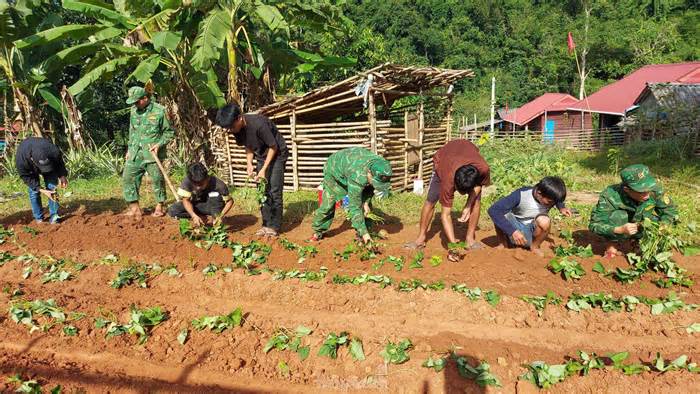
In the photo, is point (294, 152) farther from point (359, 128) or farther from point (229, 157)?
point (229, 157)

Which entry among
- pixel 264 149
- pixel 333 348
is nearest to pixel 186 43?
pixel 264 149

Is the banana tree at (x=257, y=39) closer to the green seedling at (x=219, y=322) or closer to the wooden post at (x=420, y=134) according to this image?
the wooden post at (x=420, y=134)

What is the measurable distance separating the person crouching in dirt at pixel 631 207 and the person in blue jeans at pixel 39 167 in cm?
676

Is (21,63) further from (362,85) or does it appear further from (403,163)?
(403,163)

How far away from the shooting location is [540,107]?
27375 mm

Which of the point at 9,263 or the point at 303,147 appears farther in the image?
the point at 303,147

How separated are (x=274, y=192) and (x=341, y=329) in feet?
7.88

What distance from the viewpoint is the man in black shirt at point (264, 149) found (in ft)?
16.2

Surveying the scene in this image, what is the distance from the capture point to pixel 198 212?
574 cm

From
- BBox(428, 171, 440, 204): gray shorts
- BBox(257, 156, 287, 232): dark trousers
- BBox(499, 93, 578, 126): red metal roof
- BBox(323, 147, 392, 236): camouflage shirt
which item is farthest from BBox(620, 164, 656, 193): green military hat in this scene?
BBox(499, 93, 578, 126): red metal roof

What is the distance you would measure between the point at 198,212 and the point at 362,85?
3.97 metres

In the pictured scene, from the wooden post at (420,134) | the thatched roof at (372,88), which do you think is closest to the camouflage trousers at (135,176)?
the thatched roof at (372,88)

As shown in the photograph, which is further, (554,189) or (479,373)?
(554,189)

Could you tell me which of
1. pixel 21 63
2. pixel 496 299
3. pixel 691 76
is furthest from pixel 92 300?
pixel 691 76
